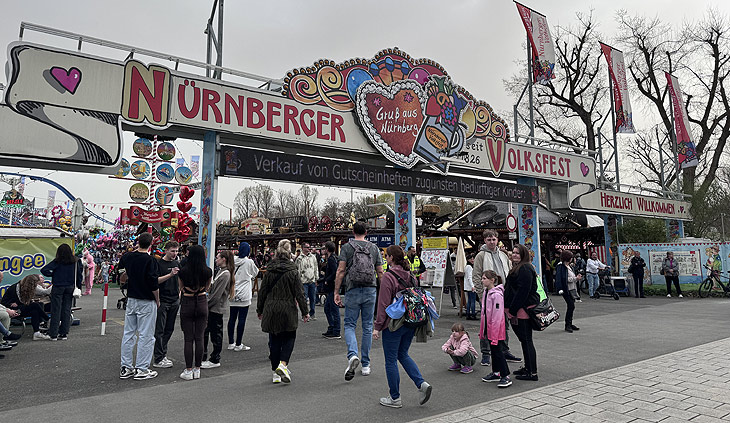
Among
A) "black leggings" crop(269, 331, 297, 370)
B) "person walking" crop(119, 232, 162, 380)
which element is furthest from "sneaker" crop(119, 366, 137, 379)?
"black leggings" crop(269, 331, 297, 370)

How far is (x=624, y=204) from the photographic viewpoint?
63.5 feet

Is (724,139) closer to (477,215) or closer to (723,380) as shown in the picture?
(477,215)

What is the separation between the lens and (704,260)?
55.7ft

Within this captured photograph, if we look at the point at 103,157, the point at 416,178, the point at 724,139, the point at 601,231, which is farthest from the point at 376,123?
the point at 724,139

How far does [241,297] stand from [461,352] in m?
3.44

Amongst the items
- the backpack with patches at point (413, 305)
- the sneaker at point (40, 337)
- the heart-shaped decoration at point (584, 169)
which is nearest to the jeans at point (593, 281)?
the heart-shaped decoration at point (584, 169)

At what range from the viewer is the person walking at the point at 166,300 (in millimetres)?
6285

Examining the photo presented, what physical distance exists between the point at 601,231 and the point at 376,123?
15.5 metres

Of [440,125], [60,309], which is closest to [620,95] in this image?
[440,125]

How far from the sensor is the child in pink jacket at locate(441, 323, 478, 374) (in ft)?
18.9

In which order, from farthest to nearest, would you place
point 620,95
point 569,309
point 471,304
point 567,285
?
point 620,95 → point 471,304 → point 567,285 → point 569,309

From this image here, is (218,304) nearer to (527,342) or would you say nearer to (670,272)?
(527,342)

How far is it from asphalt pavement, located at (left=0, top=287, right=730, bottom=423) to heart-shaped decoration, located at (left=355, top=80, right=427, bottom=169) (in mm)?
4916

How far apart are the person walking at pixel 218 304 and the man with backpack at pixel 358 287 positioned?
74.7 inches
